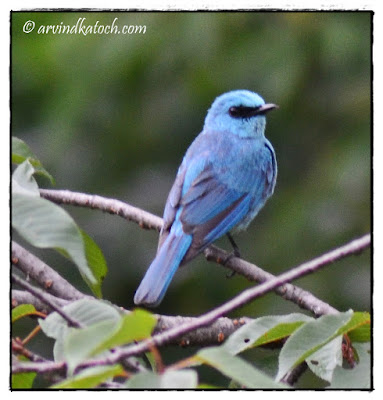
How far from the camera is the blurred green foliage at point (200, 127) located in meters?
4.22

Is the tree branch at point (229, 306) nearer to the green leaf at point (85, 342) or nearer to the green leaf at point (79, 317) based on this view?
the green leaf at point (85, 342)

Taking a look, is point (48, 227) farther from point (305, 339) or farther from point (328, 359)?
point (328, 359)

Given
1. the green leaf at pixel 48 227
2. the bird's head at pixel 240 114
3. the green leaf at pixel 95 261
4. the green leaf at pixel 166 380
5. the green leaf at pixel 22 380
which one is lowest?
the green leaf at pixel 22 380

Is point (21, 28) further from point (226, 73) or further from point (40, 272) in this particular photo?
point (226, 73)

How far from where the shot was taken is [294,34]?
15.2 ft

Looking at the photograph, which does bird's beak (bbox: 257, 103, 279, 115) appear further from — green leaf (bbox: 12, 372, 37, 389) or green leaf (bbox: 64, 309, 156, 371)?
green leaf (bbox: 64, 309, 156, 371)

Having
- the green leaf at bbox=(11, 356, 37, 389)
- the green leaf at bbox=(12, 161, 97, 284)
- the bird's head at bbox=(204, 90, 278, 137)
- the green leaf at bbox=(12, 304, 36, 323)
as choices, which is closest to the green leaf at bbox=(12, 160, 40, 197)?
the green leaf at bbox=(12, 161, 97, 284)

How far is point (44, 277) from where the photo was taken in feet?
9.75

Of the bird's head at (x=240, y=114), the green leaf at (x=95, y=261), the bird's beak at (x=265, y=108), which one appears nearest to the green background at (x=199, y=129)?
the bird's head at (x=240, y=114)

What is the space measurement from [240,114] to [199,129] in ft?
1.52

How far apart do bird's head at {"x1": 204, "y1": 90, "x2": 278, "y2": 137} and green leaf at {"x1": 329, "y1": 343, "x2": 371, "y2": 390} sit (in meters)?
2.37

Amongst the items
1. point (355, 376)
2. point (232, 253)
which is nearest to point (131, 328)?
point (355, 376)

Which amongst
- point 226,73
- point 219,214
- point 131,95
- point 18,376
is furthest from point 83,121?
point 18,376

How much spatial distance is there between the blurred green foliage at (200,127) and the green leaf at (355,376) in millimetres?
1725
